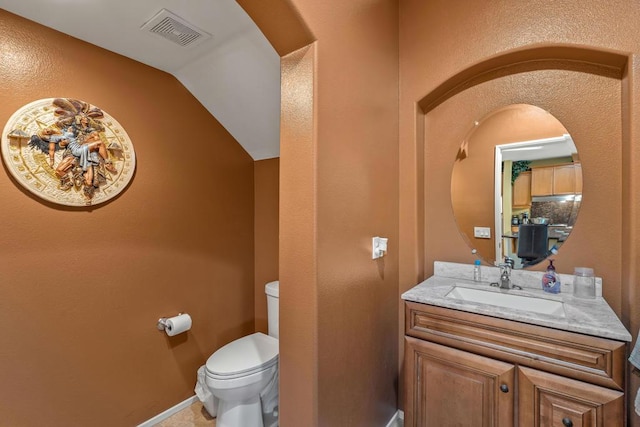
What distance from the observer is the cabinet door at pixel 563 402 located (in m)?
1.01

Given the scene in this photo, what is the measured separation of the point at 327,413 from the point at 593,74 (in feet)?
6.89

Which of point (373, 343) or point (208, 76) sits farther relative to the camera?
point (208, 76)

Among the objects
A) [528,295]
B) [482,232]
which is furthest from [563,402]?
[482,232]

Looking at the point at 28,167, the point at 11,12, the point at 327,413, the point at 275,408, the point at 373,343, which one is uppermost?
the point at 11,12

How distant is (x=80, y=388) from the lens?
5.42 feet

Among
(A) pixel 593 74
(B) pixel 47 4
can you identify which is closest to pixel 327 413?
(A) pixel 593 74

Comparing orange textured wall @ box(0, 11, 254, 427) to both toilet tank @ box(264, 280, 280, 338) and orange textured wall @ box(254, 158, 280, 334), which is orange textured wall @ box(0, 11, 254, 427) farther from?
toilet tank @ box(264, 280, 280, 338)

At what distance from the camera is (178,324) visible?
2.00m

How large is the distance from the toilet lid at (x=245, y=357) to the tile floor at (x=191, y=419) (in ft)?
1.78

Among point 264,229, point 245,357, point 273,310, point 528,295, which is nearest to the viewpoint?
point 528,295

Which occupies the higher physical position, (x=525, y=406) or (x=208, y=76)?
(x=208, y=76)

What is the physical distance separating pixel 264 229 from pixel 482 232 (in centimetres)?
177

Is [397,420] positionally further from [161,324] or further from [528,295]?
[161,324]

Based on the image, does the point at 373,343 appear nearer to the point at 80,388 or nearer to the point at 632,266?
the point at 632,266
